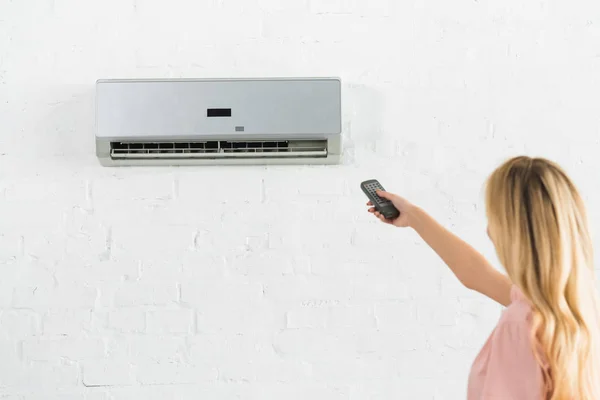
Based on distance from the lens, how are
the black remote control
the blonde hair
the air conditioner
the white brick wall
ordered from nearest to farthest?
the blonde hair < the black remote control < the air conditioner < the white brick wall

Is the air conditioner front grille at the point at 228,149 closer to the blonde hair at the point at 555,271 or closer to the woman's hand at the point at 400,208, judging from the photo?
the woman's hand at the point at 400,208

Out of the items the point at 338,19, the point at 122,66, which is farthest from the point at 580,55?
the point at 122,66

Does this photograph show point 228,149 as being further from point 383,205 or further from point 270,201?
point 383,205

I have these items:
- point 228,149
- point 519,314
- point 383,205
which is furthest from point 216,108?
point 519,314

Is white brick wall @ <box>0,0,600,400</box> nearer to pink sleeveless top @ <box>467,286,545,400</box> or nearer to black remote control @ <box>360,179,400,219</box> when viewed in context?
black remote control @ <box>360,179,400,219</box>

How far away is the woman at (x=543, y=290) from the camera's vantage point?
1376 millimetres

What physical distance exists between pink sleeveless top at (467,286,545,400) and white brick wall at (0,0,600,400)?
754mm

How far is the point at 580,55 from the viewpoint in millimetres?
2270

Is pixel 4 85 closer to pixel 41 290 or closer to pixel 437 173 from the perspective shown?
pixel 41 290

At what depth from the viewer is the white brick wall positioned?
2.19m

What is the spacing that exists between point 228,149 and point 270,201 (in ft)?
0.68

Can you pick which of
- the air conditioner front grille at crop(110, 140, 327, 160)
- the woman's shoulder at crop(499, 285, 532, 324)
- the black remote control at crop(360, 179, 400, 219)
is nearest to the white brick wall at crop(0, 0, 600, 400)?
the air conditioner front grille at crop(110, 140, 327, 160)

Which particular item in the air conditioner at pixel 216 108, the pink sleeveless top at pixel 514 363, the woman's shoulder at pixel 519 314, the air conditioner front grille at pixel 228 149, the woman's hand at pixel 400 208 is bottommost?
the pink sleeveless top at pixel 514 363

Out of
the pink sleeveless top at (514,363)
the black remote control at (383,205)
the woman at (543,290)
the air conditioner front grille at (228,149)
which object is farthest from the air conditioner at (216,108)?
the pink sleeveless top at (514,363)
